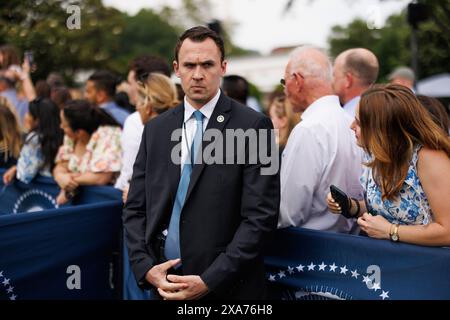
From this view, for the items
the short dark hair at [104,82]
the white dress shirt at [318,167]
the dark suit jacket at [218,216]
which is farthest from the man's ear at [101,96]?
the dark suit jacket at [218,216]

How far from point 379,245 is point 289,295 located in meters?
0.70

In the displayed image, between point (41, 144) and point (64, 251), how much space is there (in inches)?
60.8

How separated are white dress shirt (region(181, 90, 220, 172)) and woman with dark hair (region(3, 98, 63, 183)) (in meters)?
2.45

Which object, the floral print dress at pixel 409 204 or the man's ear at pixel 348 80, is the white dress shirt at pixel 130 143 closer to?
the man's ear at pixel 348 80

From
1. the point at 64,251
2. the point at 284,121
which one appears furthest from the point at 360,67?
the point at 64,251

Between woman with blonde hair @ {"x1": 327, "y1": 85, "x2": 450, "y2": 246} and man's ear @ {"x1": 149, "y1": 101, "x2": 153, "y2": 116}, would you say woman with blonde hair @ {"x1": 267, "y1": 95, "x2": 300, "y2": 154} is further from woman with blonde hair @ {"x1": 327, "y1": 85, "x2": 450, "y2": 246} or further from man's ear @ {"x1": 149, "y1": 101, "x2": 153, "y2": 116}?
woman with blonde hair @ {"x1": 327, "y1": 85, "x2": 450, "y2": 246}

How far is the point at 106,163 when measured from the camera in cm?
454

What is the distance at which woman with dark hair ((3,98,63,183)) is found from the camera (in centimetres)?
491

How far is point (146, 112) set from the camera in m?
4.16

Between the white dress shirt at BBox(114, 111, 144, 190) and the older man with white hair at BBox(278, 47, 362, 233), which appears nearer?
the older man with white hair at BBox(278, 47, 362, 233)

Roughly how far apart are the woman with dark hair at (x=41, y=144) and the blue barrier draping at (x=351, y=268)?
2571mm

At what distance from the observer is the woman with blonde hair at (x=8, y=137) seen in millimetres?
5164

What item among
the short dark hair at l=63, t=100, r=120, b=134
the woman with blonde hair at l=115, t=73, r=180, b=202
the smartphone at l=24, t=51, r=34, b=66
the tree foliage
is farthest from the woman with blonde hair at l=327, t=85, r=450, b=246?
the tree foliage

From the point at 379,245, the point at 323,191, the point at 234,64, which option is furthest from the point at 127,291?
the point at 234,64
